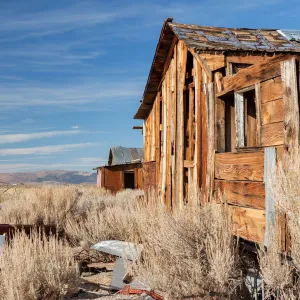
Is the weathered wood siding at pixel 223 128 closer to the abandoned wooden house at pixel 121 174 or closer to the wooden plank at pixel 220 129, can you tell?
the wooden plank at pixel 220 129

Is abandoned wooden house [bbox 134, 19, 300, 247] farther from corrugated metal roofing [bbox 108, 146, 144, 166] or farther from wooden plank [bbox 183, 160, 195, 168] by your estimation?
corrugated metal roofing [bbox 108, 146, 144, 166]

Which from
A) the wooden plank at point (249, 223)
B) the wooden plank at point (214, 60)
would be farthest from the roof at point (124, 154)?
the wooden plank at point (249, 223)

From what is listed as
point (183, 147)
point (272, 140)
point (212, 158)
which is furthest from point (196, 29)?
point (272, 140)

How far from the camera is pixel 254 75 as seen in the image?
6.71 meters

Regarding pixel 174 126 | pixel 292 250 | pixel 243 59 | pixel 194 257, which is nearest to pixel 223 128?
pixel 243 59

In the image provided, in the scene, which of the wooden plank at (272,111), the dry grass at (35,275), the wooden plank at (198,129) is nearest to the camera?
the dry grass at (35,275)

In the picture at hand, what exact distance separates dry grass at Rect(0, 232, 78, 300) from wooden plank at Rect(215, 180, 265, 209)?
2625 millimetres

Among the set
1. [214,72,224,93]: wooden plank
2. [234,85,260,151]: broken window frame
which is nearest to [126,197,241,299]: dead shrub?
[234,85,260,151]: broken window frame

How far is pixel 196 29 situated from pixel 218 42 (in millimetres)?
954

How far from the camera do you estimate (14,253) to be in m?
6.32

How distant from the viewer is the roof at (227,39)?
29.6 ft

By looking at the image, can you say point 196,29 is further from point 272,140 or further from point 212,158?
point 272,140

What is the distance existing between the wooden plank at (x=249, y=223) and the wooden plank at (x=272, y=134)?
0.96m

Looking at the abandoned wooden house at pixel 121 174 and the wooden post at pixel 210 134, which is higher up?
the wooden post at pixel 210 134
